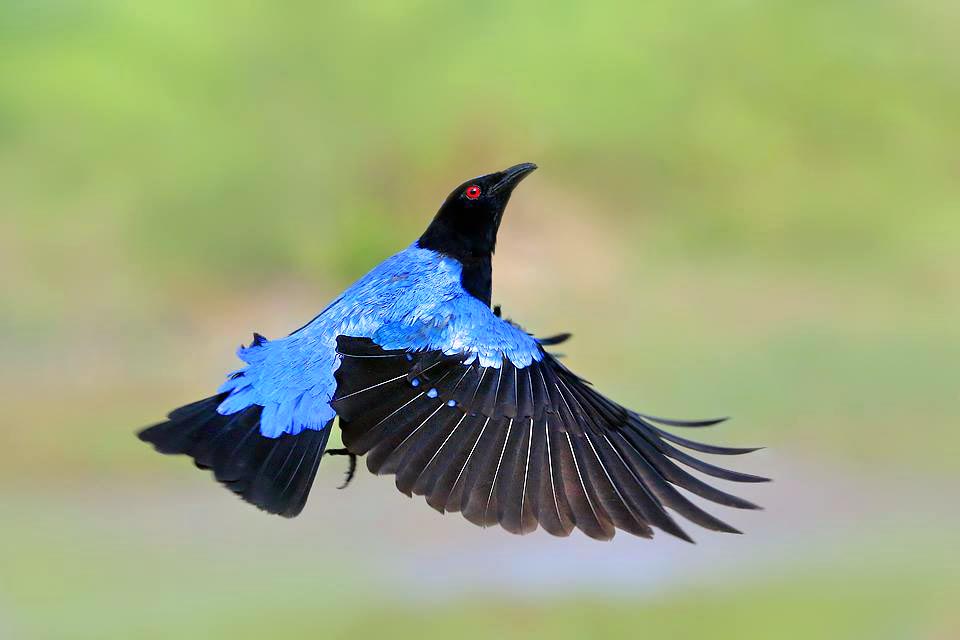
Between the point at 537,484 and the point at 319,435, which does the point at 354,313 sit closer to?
the point at 319,435

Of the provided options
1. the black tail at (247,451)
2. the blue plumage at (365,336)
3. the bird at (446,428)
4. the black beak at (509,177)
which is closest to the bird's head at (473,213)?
the black beak at (509,177)

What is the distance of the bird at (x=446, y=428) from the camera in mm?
2641

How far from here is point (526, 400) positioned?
2861mm

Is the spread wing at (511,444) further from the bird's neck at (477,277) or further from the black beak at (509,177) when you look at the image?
the black beak at (509,177)

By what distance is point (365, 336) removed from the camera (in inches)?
121

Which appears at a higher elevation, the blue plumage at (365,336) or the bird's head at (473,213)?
the bird's head at (473,213)

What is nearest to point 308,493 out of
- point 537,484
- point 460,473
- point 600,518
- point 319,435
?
point 319,435

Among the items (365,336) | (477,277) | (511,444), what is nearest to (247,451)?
(365,336)

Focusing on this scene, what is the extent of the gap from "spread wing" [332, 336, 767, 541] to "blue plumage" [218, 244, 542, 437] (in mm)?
69

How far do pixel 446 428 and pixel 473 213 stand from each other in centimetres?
103

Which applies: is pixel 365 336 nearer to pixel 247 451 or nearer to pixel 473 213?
pixel 247 451

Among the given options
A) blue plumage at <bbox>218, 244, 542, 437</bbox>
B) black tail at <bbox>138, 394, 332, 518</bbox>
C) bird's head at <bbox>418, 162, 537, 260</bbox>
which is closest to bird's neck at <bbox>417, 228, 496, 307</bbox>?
bird's head at <bbox>418, 162, 537, 260</bbox>

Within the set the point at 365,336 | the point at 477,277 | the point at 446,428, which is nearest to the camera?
the point at 446,428

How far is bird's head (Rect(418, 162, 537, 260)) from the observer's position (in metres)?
3.53
